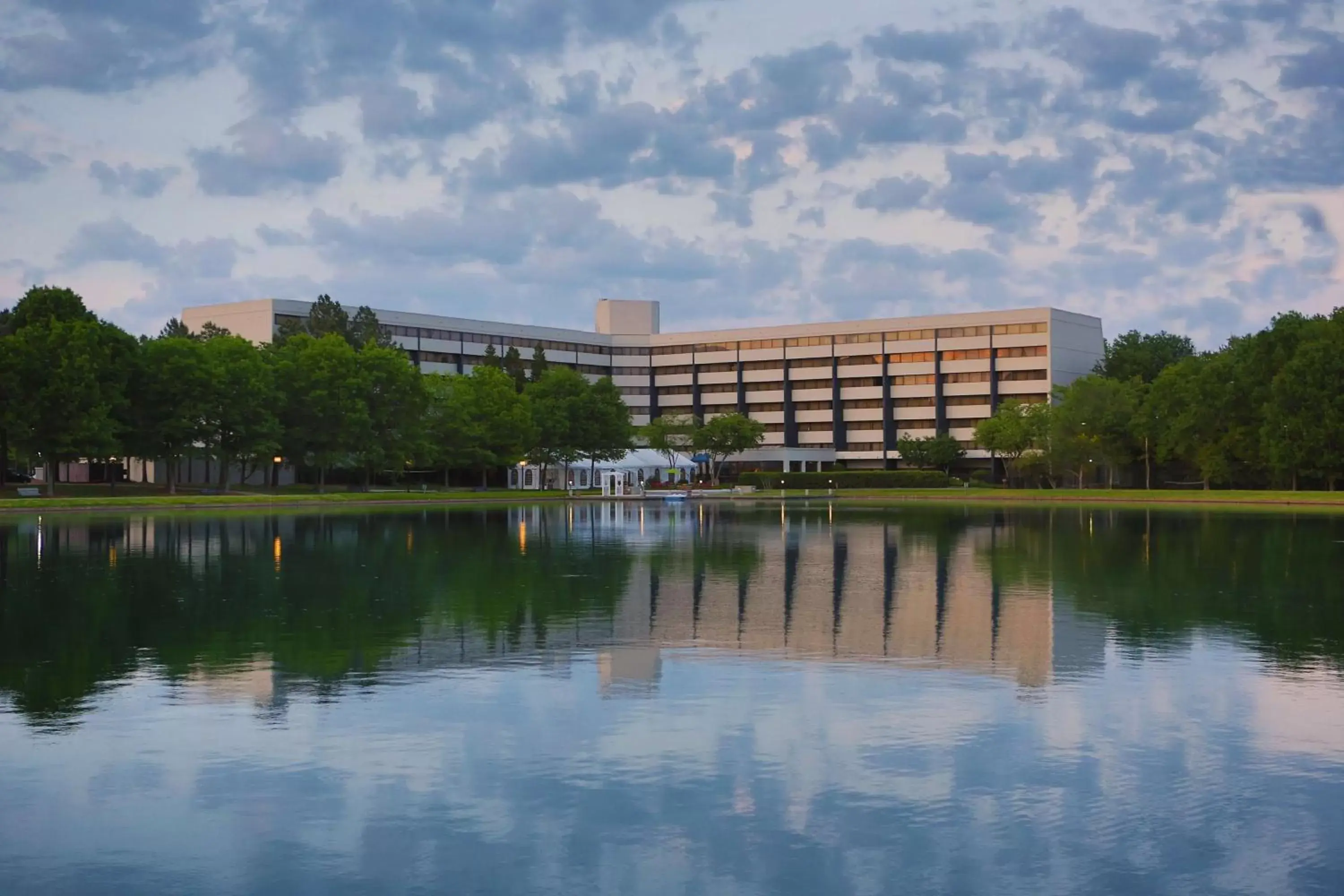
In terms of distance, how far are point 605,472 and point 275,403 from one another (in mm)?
37095

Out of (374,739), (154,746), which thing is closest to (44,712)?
(154,746)

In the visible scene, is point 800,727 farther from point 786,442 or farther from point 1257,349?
point 786,442

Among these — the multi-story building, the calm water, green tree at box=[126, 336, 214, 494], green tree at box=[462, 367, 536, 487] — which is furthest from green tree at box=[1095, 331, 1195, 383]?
the calm water

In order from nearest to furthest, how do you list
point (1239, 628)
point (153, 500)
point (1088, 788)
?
point (1088, 788)
point (1239, 628)
point (153, 500)

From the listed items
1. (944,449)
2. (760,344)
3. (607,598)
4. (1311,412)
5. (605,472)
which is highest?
(760,344)

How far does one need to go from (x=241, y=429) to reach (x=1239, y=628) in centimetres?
7926

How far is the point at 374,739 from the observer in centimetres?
1186

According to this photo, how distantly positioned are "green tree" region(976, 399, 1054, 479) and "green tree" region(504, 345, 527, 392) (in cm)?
4297

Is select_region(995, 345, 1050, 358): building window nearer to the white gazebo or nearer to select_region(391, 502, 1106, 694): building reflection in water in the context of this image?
the white gazebo

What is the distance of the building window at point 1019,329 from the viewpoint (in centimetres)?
14438

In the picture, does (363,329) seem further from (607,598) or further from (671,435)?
(607,598)

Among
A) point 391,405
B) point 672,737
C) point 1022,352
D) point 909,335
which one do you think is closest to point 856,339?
point 909,335

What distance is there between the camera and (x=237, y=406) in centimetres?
8994

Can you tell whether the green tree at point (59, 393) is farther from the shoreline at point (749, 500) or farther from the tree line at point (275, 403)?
the shoreline at point (749, 500)
